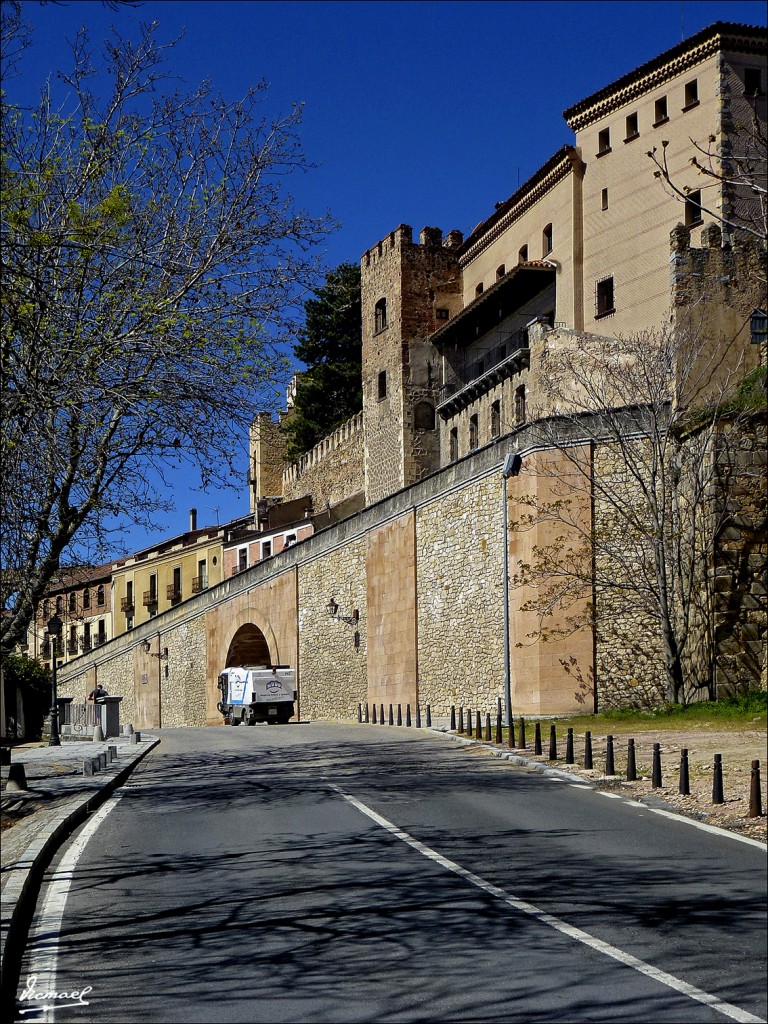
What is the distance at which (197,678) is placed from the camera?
188 ft

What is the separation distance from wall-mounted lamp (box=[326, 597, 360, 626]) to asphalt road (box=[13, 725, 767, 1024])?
A: 93.8 ft

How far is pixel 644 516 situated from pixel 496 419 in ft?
61.0

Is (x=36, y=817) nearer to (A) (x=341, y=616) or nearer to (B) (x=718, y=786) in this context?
(B) (x=718, y=786)

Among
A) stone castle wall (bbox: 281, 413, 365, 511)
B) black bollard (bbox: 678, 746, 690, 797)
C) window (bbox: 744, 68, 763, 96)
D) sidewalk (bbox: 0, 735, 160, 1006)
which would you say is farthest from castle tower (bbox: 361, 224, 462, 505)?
black bollard (bbox: 678, 746, 690, 797)

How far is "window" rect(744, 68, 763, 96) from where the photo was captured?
37906 millimetres

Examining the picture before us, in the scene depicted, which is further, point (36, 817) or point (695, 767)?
point (695, 767)

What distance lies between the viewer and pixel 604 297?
41875 millimetres

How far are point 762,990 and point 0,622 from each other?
1037 centimetres

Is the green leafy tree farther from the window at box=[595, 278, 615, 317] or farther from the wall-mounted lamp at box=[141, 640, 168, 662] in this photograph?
the window at box=[595, 278, 615, 317]

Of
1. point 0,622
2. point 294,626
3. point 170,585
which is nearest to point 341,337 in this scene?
point 170,585

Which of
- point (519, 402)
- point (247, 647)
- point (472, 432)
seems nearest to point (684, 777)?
point (519, 402)

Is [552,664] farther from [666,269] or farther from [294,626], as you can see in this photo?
[294,626]

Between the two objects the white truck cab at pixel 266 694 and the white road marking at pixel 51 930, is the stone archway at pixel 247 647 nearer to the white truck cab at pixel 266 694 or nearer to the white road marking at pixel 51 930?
the white truck cab at pixel 266 694

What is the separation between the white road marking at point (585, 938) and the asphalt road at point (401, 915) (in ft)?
0.06
